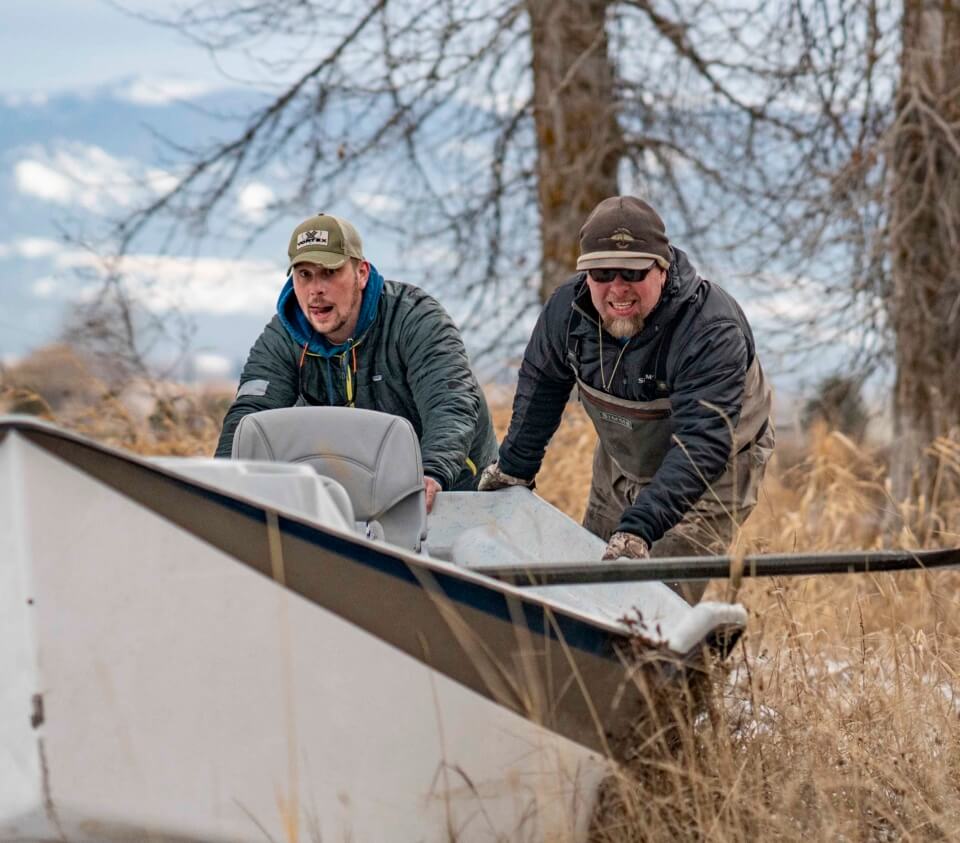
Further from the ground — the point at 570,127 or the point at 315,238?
the point at 570,127

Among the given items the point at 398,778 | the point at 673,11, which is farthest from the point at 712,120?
the point at 398,778

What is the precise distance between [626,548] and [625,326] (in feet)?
2.48

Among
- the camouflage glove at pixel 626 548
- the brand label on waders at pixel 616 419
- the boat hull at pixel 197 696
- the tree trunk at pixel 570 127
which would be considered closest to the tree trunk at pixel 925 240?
the tree trunk at pixel 570 127

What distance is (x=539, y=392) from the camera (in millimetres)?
4945

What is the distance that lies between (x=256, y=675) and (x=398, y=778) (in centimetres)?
42

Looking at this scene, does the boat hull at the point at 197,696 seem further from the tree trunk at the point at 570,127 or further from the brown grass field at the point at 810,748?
the tree trunk at the point at 570,127

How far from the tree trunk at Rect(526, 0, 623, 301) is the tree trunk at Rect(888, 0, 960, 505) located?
2180 millimetres

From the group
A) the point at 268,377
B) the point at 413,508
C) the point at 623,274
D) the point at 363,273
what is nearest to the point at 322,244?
the point at 363,273

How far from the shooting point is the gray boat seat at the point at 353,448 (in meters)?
4.40

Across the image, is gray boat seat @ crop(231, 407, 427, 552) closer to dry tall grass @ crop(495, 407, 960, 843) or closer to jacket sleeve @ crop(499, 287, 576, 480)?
jacket sleeve @ crop(499, 287, 576, 480)

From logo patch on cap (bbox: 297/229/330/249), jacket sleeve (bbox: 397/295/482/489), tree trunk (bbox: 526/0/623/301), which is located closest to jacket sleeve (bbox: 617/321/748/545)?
jacket sleeve (bbox: 397/295/482/489)

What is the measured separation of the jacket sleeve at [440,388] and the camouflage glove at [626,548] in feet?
3.31

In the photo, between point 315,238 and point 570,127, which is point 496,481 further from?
point 570,127

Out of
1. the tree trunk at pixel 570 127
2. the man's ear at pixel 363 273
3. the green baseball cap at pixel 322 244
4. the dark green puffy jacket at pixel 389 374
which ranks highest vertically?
the tree trunk at pixel 570 127
